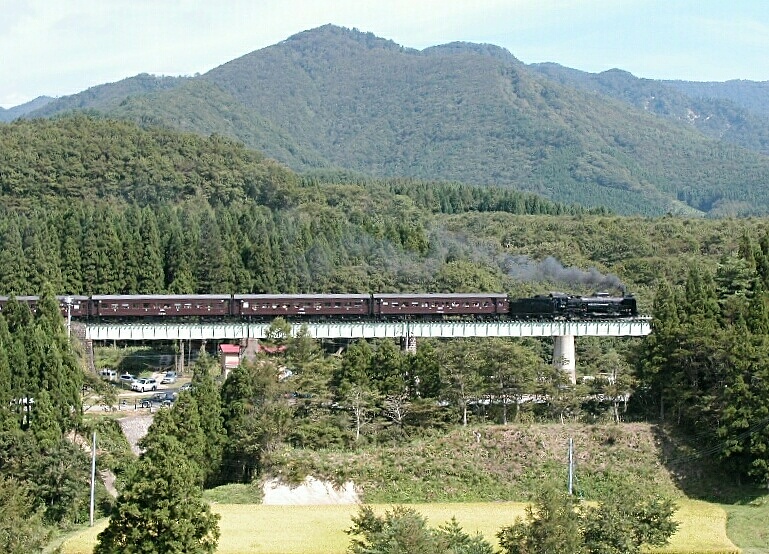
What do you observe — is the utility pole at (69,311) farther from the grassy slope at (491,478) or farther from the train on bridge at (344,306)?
the grassy slope at (491,478)

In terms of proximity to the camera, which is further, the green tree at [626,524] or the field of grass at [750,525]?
the field of grass at [750,525]

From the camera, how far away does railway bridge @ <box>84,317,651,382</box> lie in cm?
6275

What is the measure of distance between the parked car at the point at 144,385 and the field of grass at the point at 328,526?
18.8 metres

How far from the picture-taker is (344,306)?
67625mm

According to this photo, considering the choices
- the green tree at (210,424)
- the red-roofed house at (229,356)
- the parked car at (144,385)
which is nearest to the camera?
the green tree at (210,424)

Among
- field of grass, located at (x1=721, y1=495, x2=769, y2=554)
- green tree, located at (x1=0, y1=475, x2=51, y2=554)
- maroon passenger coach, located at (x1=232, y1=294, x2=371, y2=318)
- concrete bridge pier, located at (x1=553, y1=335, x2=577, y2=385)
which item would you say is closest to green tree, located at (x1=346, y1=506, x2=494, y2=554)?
green tree, located at (x1=0, y1=475, x2=51, y2=554)

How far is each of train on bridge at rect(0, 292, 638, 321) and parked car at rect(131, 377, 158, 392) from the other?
600 cm

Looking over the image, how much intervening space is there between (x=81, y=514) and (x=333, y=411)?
41.5ft

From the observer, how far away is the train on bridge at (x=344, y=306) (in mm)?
65438

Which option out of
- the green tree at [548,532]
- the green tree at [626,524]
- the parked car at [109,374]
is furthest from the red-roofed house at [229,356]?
the green tree at [548,532]

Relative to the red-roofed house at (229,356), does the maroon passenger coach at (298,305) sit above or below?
above

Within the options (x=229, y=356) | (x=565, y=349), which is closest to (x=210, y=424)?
(x=229, y=356)

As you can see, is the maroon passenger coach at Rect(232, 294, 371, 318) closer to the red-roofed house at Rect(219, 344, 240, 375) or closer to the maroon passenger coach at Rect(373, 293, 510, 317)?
the maroon passenger coach at Rect(373, 293, 510, 317)

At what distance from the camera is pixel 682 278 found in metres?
84.6
